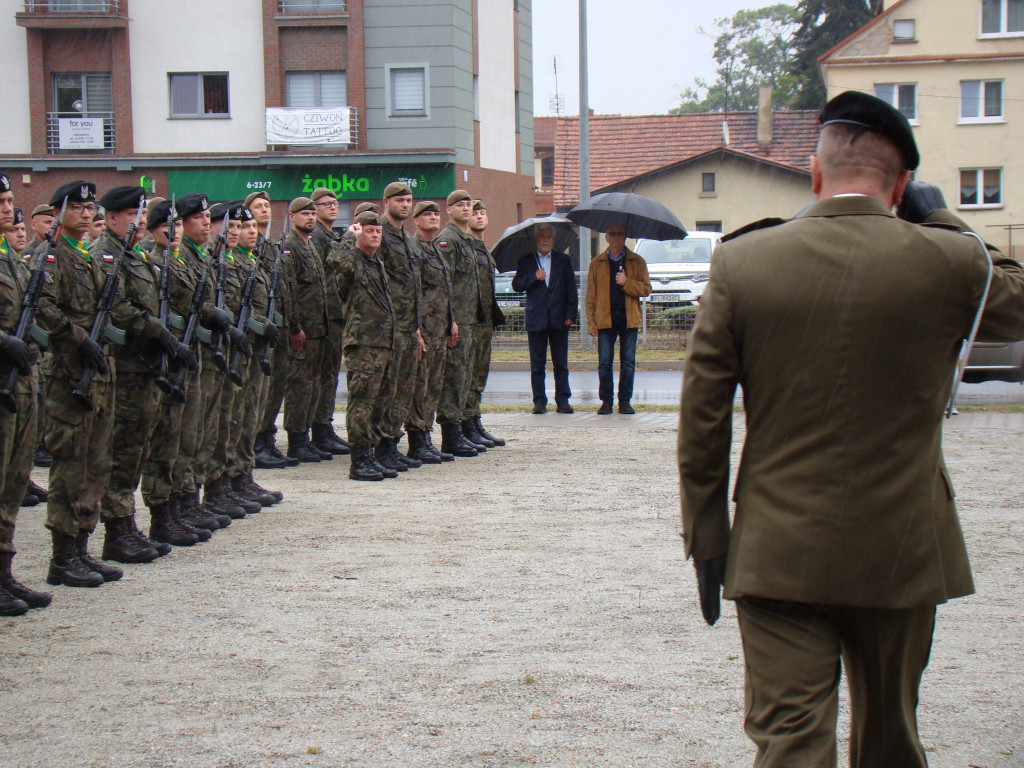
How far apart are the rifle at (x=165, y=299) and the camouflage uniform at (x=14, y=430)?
96cm

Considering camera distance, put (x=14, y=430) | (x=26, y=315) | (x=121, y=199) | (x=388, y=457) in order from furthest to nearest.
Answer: (x=388, y=457)
(x=121, y=199)
(x=26, y=315)
(x=14, y=430)

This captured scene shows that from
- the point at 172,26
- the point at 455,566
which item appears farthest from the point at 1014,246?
the point at 455,566

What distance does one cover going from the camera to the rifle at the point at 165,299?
7.07 meters

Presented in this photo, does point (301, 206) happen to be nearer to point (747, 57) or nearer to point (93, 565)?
point (93, 565)

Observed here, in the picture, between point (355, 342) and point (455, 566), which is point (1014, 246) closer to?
point (355, 342)

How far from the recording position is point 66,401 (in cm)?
645

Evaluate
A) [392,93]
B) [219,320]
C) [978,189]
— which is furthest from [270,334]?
[978,189]

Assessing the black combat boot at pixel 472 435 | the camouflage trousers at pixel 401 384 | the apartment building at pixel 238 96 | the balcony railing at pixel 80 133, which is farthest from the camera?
the balcony railing at pixel 80 133

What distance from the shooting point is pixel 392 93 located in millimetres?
34219

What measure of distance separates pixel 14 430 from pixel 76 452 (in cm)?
49

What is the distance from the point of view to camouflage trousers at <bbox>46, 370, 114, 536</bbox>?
6.44 m

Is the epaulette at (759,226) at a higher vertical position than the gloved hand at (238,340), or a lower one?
higher

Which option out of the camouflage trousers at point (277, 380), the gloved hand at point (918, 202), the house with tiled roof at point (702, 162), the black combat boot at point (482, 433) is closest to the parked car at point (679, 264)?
the black combat boot at point (482, 433)

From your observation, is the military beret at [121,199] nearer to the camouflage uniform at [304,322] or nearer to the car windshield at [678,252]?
the camouflage uniform at [304,322]
